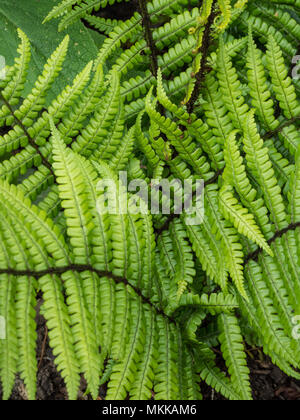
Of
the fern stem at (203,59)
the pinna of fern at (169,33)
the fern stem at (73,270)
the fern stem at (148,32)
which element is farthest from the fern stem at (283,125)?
the fern stem at (73,270)

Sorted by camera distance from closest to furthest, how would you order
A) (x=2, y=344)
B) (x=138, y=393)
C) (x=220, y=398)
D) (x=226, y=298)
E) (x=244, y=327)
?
(x=2, y=344) → (x=138, y=393) → (x=226, y=298) → (x=244, y=327) → (x=220, y=398)

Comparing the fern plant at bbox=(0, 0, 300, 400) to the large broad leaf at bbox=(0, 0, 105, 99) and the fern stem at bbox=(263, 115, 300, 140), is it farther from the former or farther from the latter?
the large broad leaf at bbox=(0, 0, 105, 99)

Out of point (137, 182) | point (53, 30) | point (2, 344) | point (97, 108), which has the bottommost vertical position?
point (2, 344)

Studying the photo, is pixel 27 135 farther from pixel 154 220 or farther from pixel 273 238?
pixel 273 238

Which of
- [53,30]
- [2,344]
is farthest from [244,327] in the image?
[53,30]

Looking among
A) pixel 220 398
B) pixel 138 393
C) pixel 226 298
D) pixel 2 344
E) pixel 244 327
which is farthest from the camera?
pixel 220 398

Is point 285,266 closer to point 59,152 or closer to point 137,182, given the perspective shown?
point 137,182
